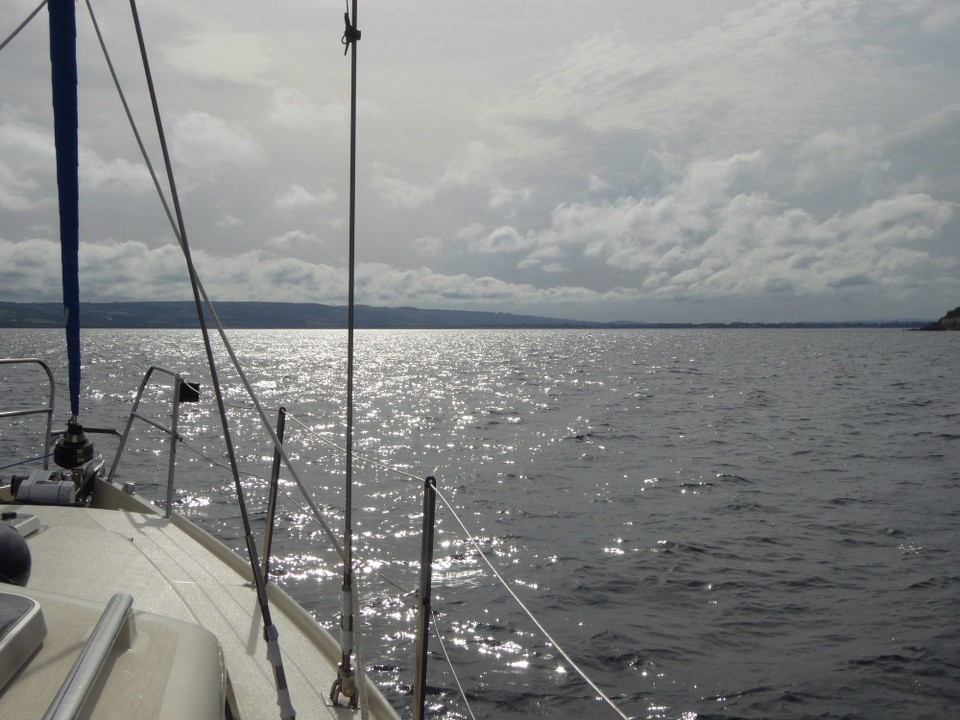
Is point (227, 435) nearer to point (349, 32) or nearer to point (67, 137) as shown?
point (349, 32)

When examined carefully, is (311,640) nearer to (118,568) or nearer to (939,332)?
(118,568)

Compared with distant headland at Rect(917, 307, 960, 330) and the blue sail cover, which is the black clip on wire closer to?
the blue sail cover

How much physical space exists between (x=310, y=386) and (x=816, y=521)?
29.0m

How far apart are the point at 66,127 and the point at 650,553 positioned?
7.48 meters

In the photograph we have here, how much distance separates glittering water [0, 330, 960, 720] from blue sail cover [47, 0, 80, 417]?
2.03 metres

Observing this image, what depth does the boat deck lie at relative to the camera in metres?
3.05

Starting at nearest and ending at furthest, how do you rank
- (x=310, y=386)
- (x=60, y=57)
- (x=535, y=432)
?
(x=60, y=57) → (x=535, y=432) → (x=310, y=386)

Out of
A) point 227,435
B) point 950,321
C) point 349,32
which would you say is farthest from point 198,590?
point 950,321

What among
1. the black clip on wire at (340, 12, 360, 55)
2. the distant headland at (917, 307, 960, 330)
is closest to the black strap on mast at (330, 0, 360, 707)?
the black clip on wire at (340, 12, 360, 55)

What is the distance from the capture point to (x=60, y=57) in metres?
4.88

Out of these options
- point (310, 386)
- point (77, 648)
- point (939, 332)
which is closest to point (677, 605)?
point (77, 648)

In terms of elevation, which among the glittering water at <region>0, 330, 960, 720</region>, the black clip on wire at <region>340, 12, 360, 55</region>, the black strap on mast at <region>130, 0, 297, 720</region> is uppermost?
the black clip on wire at <region>340, 12, 360, 55</region>

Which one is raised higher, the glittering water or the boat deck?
the boat deck

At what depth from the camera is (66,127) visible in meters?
4.93
